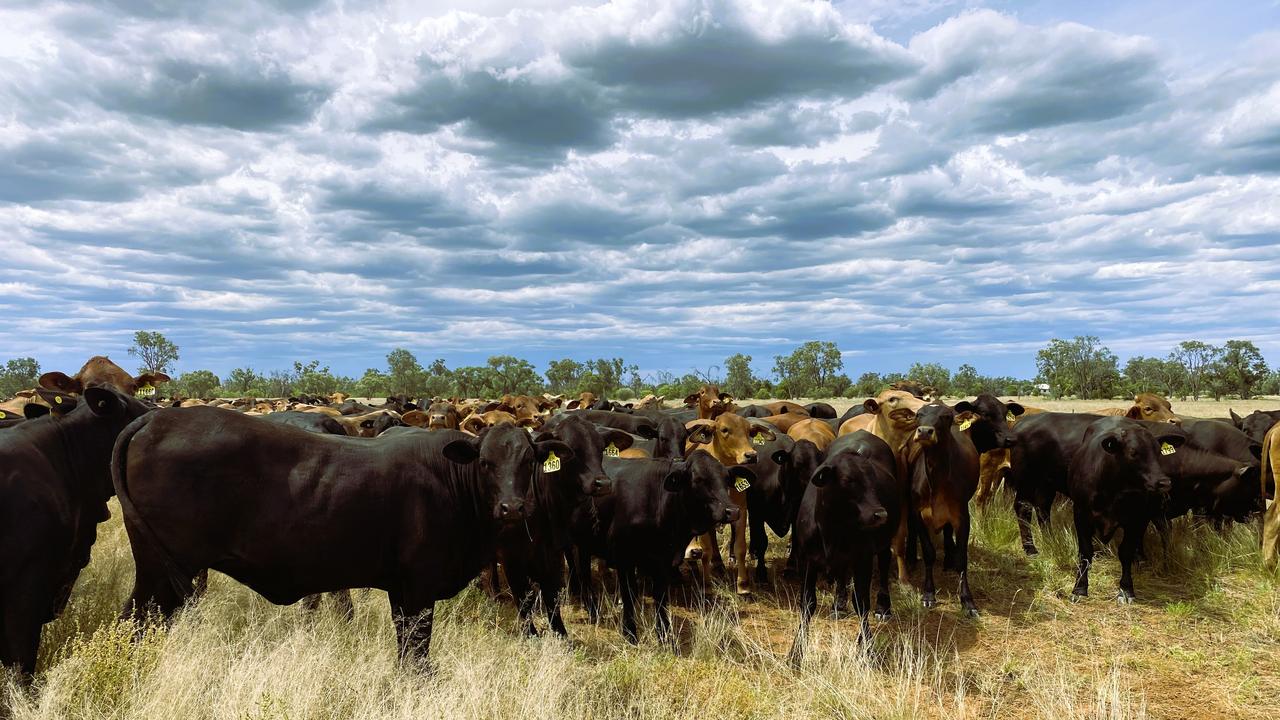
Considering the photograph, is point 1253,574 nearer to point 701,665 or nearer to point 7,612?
point 701,665

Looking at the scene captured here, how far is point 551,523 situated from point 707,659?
186 cm

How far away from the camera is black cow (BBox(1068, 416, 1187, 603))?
893 centimetres

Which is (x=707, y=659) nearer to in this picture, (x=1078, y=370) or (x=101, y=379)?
(x=101, y=379)

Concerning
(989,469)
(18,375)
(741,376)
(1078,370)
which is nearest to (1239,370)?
(1078,370)

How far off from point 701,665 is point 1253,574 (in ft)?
24.2

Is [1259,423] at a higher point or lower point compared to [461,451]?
lower

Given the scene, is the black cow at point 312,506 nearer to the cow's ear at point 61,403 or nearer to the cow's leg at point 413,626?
the cow's leg at point 413,626

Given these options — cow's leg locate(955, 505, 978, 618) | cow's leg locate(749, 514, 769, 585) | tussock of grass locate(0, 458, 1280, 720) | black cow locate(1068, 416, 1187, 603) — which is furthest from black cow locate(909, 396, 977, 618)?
cow's leg locate(749, 514, 769, 585)

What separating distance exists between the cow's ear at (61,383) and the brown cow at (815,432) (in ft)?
31.5

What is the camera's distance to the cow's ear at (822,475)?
23.4 ft

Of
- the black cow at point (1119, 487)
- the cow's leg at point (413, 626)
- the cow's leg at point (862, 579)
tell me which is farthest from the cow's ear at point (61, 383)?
the black cow at point (1119, 487)

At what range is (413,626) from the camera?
227 inches

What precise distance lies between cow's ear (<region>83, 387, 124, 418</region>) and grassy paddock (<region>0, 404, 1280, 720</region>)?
1.71 metres

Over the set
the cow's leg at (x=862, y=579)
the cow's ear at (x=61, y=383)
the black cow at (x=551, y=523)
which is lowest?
the cow's leg at (x=862, y=579)
